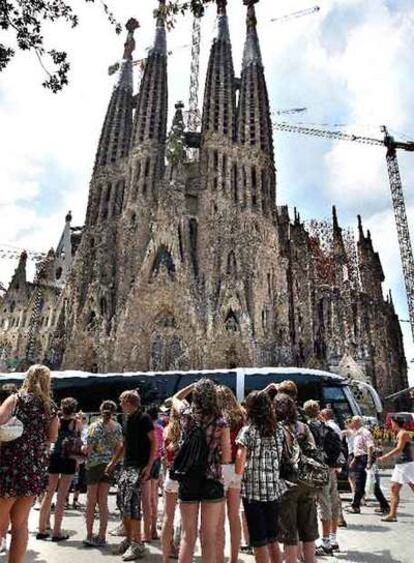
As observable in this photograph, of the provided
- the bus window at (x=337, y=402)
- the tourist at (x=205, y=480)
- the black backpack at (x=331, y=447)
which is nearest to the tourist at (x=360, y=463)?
the black backpack at (x=331, y=447)

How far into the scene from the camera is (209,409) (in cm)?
351

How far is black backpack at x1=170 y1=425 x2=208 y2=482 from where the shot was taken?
133 inches

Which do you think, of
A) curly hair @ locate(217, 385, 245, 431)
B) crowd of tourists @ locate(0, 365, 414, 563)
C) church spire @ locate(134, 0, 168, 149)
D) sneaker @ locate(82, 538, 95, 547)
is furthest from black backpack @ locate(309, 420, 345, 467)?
church spire @ locate(134, 0, 168, 149)

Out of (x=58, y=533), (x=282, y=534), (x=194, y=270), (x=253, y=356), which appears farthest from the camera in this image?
(x=194, y=270)

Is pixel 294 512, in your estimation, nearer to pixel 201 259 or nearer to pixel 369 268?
pixel 201 259

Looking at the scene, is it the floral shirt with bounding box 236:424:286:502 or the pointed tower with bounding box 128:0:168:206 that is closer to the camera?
the floral shirt with bounding box 236:424:286:502

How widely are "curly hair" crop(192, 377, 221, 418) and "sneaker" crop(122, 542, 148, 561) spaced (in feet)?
7.26

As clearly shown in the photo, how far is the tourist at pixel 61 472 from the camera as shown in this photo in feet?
18.0

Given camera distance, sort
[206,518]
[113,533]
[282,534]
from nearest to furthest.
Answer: [206,518], [282,534], [113,533]

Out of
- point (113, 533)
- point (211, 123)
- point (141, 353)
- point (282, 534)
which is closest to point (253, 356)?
point (141, 353)

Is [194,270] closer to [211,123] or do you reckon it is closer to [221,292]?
[221,292]

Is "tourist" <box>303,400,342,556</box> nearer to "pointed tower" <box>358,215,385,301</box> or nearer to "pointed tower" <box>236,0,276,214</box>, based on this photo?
"pointed tower" <box>236,0,276,214</box>

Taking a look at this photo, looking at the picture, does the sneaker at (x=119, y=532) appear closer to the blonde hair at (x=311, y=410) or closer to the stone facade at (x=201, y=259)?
the blonde hair at (x=311, y=410)

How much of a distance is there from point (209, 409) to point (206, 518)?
2.57ft
